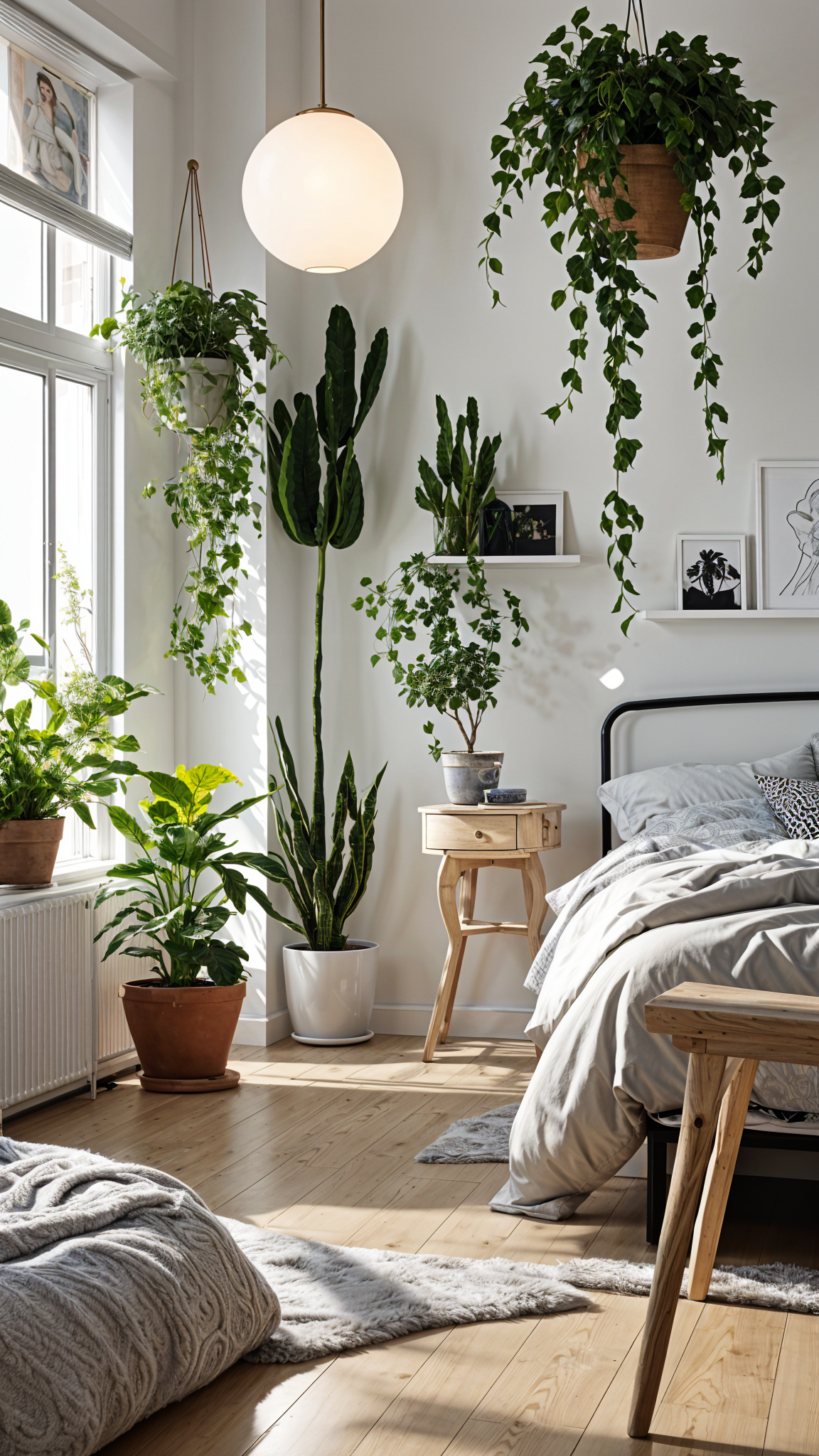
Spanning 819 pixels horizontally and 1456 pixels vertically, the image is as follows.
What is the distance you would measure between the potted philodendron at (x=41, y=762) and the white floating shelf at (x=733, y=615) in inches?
67.1

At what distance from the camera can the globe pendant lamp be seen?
345cm

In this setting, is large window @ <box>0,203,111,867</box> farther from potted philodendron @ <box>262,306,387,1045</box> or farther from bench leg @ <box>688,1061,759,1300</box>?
bench leg @ <box>688,1061,759,1300</box>

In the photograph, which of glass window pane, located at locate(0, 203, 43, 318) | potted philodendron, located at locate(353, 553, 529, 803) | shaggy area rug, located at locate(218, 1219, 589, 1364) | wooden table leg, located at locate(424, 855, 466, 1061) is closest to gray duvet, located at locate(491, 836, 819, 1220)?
shaggy area rug, located at locate(218, 1219, 589, 1364)

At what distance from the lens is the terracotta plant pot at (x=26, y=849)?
136 inches

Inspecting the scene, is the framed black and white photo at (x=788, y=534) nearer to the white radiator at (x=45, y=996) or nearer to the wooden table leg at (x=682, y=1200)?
the white radiator at (x=45, y=996)

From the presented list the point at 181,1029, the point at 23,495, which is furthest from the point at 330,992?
the point at 23,495

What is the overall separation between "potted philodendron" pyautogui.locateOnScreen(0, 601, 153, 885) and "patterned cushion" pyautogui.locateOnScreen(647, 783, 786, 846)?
1544mm

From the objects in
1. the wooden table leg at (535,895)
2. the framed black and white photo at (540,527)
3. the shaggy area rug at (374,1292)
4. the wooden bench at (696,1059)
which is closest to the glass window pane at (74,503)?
the framed black and white photo at (540,527)

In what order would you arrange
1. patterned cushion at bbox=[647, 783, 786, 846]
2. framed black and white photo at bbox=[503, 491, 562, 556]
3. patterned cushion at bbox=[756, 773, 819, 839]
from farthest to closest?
1. framed black and white photo at bbox=[503, 491, 562, 556]
2. patterned cushion at bbox=[756, 773, 819, 839]
3. patterned cushion at bbox=[647, 783, 786, 846]

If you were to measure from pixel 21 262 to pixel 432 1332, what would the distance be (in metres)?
3.04

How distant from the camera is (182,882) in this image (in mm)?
3805

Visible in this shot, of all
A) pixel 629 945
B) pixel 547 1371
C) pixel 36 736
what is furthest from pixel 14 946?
pixel 547 1371

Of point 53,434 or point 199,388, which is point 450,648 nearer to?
point 199,388

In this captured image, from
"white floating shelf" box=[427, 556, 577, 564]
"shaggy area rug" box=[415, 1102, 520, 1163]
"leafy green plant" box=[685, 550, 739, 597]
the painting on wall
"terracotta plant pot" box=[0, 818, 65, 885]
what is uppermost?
the painting on wall
